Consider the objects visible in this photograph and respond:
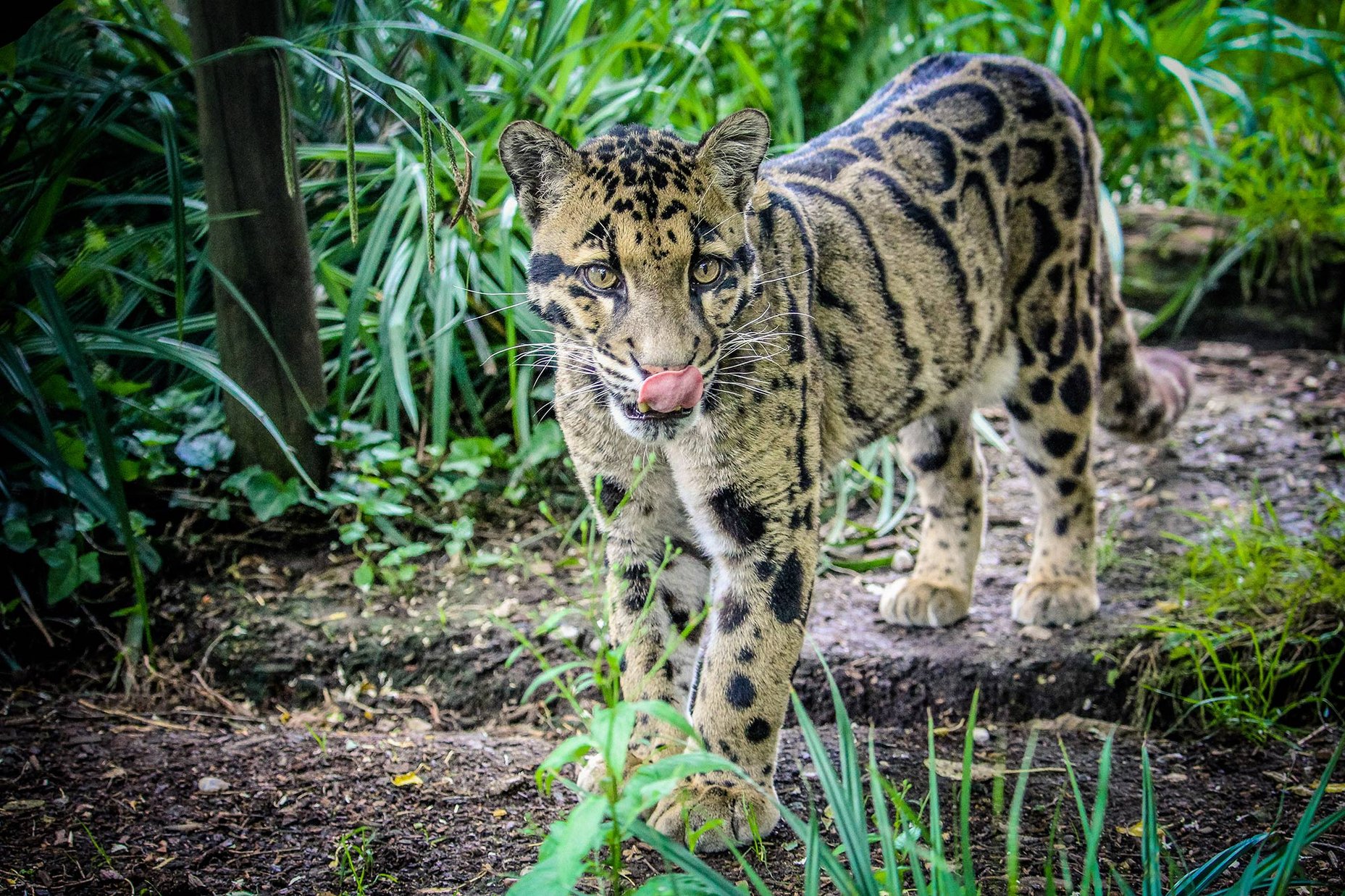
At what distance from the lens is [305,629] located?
4391mm

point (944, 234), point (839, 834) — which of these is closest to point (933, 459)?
point (944, 234)

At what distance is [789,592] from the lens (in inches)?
129

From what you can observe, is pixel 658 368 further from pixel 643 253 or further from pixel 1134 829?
pixel 1134 829

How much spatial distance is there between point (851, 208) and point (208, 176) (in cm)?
230

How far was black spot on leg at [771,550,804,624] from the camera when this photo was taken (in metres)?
3.27

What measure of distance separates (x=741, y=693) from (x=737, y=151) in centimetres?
148

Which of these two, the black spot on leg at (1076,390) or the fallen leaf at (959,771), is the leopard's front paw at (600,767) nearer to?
the fallen leaf at (959,771)

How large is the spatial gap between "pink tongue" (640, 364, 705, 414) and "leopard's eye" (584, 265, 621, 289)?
315 millimetres

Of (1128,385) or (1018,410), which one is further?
(1128,385)

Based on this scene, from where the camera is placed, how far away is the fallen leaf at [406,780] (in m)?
3.45

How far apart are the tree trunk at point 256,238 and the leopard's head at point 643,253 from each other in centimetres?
149

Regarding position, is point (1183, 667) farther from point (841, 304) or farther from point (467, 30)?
point (467, 30)

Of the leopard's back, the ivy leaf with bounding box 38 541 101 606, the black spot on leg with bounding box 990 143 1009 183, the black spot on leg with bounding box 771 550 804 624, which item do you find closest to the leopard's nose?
the black spot on leg with bounding box 771 550 804 624

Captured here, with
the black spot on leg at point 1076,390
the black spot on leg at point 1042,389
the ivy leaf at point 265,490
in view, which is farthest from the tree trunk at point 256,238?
the black spot on leg at point 1076,390
